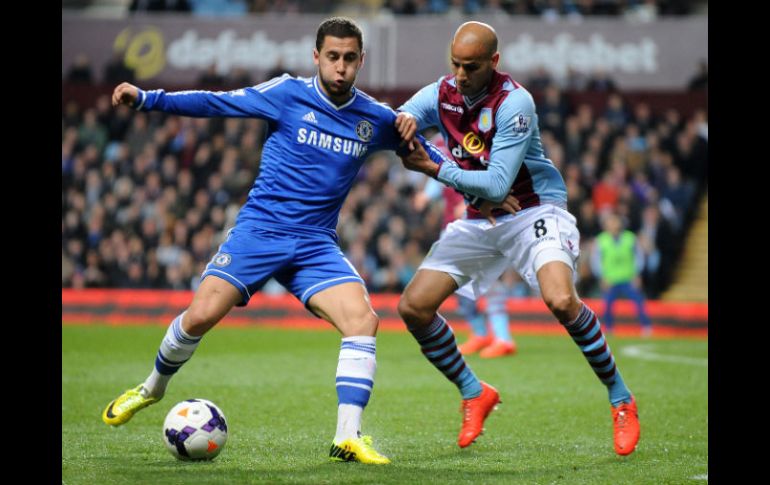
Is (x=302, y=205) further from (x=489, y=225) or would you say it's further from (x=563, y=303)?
(x=563, y=303)

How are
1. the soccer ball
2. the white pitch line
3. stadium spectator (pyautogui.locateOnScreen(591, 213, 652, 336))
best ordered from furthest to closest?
stadium spectator (pyautogui.locateOnScreen(591, 213, 652, 336))
the white pitch line
the soccer ball

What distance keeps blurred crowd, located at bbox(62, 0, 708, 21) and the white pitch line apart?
32.0 ft

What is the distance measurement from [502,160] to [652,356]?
7.43 m

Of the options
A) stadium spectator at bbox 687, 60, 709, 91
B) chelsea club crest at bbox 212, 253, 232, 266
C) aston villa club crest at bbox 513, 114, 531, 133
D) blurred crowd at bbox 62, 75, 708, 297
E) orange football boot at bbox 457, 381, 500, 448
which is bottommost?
blurred crowd at bbox 62, 75, 708, 297

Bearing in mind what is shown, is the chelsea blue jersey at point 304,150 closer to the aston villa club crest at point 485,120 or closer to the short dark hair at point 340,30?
the short dark hair at point 340,30

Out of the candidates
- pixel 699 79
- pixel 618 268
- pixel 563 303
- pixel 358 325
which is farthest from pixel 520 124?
pixel 699 79

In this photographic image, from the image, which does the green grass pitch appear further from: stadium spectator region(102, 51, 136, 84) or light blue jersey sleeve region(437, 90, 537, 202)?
stadium spectator region(102, 51, 136, 84)

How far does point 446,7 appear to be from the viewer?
76.1ft

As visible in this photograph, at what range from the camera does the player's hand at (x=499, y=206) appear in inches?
267

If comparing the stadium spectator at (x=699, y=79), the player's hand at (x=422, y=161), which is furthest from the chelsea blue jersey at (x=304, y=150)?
the stadium spectator at (x=699, y=79)

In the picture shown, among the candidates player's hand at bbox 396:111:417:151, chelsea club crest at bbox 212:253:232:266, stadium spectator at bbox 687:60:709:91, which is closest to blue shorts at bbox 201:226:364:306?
chelsea club crest at bbox 212:253:232:266

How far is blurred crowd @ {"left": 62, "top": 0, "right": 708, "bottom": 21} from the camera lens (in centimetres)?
2267
